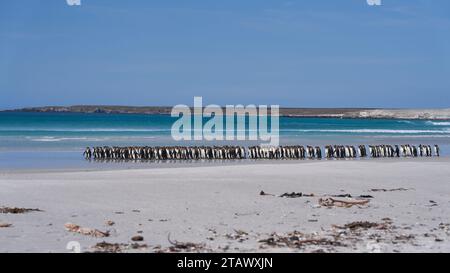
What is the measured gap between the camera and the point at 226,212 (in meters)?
10.9

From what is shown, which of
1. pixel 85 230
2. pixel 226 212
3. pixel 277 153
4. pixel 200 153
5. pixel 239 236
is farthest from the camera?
pixel 277 153

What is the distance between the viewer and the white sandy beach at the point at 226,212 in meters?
8.20

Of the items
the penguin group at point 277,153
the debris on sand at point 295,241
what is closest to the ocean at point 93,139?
the penguin group at point 277,153

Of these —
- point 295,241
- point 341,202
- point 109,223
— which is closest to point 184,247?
point 295,241

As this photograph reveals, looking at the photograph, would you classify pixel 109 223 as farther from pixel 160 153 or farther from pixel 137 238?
pixel 160 153

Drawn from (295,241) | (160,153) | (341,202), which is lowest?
(160,153)

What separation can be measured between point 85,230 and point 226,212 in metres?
2.82

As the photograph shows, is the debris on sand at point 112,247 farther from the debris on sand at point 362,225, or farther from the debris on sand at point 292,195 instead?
the debris on sand at point 292,195

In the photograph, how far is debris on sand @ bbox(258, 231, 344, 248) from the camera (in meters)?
8.02

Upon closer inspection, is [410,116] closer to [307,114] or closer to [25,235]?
[307,114]

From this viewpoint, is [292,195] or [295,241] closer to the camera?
[295,241]

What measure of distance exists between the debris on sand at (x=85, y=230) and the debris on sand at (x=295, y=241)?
2.11 metres

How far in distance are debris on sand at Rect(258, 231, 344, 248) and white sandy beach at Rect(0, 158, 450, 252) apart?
1 cm
